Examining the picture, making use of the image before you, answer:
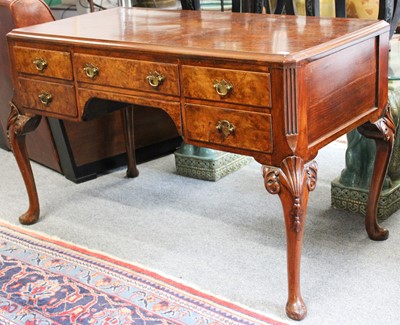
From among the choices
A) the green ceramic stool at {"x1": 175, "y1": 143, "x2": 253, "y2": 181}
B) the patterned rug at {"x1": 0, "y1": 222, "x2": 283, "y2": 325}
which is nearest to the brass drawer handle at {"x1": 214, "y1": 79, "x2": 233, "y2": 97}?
the patterned rug at {"x1": 0, "y1": 222, "x2": 283, "y2": 325}

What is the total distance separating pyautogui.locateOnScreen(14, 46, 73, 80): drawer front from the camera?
239 cm

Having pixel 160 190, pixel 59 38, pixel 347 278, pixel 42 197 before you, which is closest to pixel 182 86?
pixel 59 38

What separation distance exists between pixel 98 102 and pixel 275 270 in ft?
2.94

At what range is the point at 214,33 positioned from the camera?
219cm

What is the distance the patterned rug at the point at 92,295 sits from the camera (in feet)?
6.90

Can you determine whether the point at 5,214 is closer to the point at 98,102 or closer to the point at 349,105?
the point at 98,102

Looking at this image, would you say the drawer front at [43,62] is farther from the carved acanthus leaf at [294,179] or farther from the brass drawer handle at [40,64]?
the carved acanthus leaf at [294,179]

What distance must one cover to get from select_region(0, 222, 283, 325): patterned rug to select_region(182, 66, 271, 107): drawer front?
650 mm

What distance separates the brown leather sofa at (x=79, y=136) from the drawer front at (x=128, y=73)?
75 cm

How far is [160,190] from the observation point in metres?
3.09

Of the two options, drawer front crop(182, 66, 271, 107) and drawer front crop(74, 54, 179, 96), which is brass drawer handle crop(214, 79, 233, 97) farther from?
drawer front crop(74, 54, 179, 96)

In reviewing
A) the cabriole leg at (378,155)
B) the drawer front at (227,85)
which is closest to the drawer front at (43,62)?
the drawer front at (227,85)

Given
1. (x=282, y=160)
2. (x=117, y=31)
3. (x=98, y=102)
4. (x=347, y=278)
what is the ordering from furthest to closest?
(x=98, y=102) → (x=117, y=31) → (x=347, y=278) → (x=282, y=160)

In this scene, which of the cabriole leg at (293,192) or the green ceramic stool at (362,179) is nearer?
the cabriole leg at (293,192)
